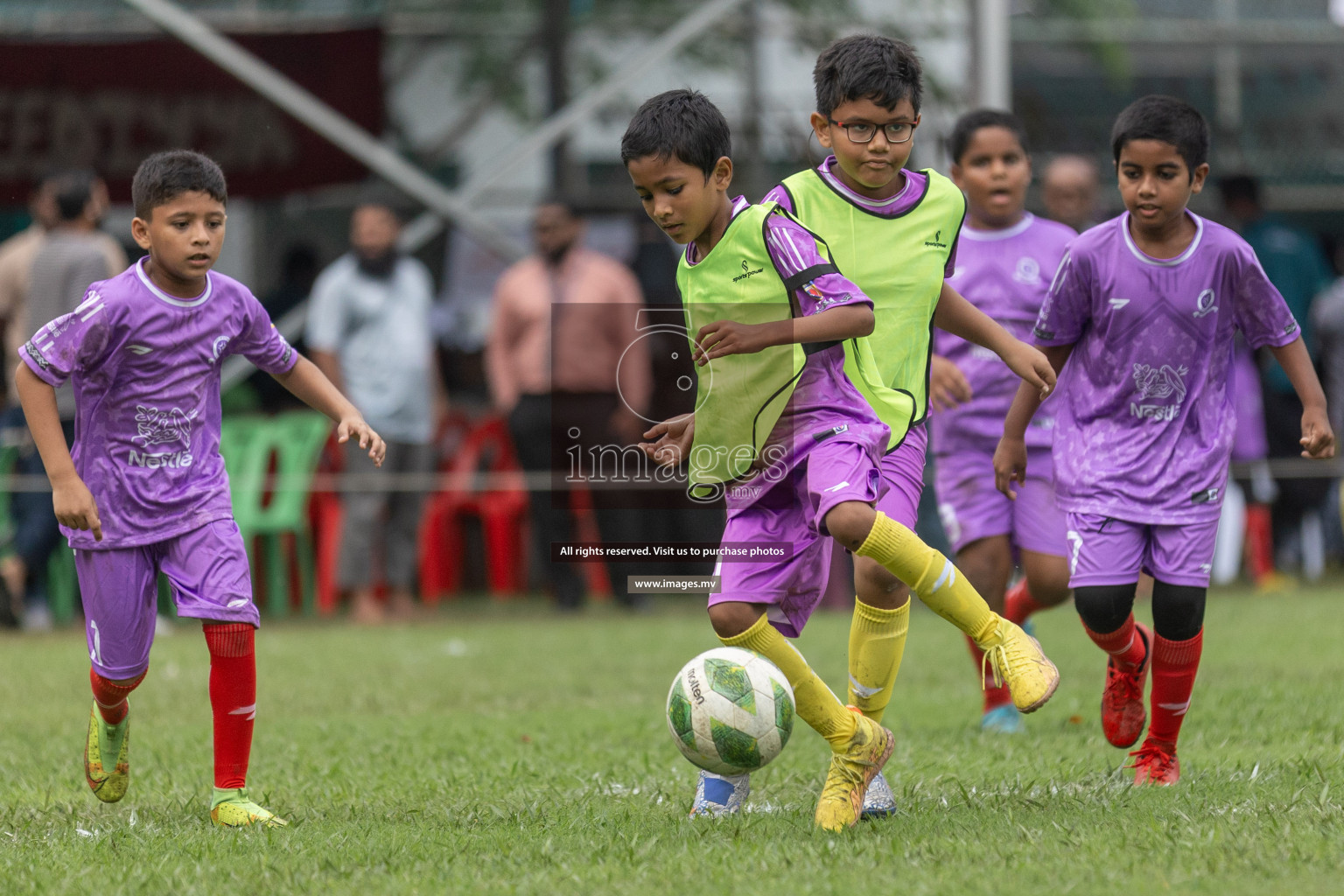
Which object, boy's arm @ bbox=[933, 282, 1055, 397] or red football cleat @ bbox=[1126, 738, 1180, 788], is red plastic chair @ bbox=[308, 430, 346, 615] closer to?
boy's arm @ bbox=[933, 282, 1055, 397]

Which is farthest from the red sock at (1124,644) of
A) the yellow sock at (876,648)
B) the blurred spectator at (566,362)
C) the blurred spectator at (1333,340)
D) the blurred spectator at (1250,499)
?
the blurred spectator at (1333,340)

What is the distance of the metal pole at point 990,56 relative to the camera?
1097cm

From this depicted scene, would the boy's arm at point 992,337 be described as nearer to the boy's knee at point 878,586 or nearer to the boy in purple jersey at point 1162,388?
the boy in purple jersey at point 1162,388

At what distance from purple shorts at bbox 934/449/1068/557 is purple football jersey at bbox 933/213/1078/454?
8cm

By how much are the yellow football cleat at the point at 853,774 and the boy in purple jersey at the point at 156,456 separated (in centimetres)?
143

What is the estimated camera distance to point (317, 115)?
35.5ft

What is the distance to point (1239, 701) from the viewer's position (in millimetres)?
6305


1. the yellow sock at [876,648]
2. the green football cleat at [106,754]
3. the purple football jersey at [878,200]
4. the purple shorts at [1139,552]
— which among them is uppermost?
the purple football jersey at [878,200]

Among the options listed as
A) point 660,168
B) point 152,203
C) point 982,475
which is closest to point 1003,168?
point 982,475

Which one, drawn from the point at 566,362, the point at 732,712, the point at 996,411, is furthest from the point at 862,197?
the point at 566,362

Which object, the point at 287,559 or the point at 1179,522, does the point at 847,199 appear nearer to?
the point at 1179,522

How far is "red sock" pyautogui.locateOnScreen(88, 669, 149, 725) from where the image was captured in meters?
4.68

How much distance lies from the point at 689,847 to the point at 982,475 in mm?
2636

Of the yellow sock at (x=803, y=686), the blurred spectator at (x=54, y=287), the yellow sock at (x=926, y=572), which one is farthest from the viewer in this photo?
the blurred spectator at (x=54, y=287)
